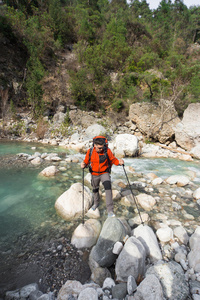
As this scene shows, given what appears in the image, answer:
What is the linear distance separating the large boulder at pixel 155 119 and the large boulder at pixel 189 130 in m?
0.59

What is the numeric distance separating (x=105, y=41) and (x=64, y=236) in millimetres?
23540

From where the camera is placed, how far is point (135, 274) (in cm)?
183

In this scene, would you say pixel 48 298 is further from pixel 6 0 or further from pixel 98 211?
pixel 6 0

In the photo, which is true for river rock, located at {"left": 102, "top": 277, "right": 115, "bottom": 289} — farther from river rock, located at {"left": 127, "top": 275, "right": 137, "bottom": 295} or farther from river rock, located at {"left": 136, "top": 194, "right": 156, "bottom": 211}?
river rock, located at {"left": 136, "top": 194, "right": 156, "bottom": 211}

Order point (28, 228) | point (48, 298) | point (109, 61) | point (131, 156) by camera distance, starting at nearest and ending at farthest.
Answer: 1. point (48, 298)
2. point (28, 228)
3. point (131, 156)
4. point (109, 61)

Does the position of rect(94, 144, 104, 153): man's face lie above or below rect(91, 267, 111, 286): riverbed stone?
above

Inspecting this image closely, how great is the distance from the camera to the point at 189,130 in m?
10.4

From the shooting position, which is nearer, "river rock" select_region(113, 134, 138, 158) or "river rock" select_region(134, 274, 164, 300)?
"river rock" select_region(134, 274, 164, 300)

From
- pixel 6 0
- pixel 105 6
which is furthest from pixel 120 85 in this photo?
pixel 105 6

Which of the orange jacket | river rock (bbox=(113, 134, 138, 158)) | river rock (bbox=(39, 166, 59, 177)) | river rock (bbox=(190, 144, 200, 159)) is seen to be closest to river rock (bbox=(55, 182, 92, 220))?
the orange jacket

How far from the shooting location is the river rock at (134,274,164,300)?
150 centimetres

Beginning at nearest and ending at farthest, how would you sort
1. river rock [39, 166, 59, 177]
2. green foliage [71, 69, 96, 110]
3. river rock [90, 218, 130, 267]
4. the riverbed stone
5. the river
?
the riverbed stone < river rock [90, 218, 130, 267] < the river < river rock [39, 166, 59, 177] < green foliage [71, 69, 96, 110]

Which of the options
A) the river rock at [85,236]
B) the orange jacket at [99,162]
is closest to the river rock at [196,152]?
the orange jacket at [99,162]

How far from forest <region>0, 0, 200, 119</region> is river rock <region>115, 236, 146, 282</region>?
12519mm
